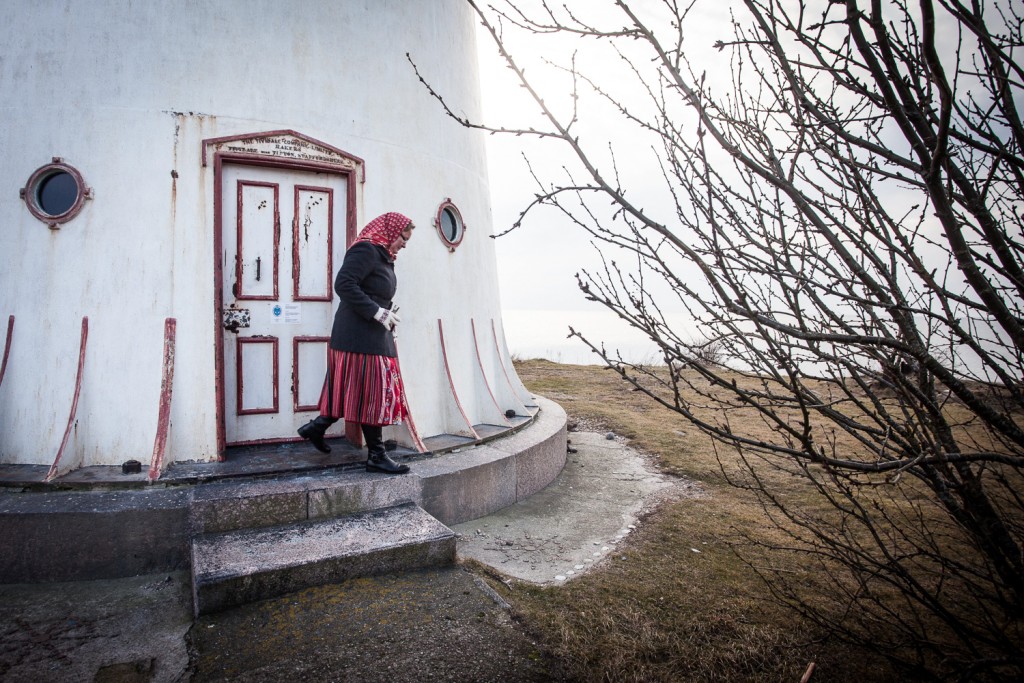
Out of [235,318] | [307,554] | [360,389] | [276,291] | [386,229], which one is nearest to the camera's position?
[307,554]

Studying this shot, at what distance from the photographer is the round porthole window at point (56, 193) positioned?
4512mm

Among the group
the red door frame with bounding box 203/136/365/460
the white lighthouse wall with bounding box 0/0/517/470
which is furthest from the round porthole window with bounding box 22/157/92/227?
the red door frame with bounding box 203/136/365/460

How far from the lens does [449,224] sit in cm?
622

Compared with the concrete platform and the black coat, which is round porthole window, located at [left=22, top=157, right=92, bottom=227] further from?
the concrete platform

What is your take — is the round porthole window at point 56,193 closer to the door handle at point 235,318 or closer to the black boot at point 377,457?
the door handle at point 235,318

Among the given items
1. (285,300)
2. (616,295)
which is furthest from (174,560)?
(616,295)

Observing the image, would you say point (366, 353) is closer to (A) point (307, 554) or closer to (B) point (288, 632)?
(A) point (307, 554)

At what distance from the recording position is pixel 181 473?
14.1 feet

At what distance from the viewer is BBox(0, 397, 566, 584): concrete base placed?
12.0ft

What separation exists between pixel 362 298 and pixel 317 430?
3.95 feet

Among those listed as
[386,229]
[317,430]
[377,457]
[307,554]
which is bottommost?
[307,554]

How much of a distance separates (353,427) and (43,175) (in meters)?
3.17

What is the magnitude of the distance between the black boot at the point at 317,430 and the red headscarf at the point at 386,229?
151 centimetres

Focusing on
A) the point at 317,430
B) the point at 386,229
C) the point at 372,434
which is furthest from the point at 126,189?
the point at 372,434
